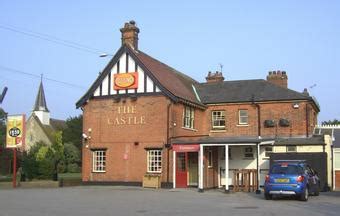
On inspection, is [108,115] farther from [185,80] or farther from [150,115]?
[185,80]

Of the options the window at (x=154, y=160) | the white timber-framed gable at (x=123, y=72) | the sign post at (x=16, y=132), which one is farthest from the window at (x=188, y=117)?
the sign post at (x=16, y=132)

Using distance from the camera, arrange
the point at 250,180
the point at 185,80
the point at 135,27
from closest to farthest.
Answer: the point at 250,180, the point at 135,27, the point at 185,80

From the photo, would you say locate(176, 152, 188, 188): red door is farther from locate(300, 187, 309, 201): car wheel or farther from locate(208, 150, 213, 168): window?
locate(300, 187, 309, 201): car wheel

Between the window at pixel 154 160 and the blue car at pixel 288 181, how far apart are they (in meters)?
11.0

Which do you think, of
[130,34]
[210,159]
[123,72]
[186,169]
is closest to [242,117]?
[210,159]

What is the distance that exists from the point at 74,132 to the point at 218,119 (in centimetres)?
4734

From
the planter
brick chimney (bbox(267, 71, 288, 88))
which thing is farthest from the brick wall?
brick chimney (bbox(267, 71, 288, 88))

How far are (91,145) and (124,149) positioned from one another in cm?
273

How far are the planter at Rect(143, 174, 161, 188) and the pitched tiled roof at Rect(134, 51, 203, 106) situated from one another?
556cm

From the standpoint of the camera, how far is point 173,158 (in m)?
32.7

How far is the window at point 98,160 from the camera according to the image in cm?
3534

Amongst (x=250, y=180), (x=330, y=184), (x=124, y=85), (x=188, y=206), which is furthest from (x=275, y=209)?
(x=124, y=85)

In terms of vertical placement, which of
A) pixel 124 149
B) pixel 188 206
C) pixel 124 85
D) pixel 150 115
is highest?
pixel 124 85

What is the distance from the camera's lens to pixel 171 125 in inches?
1328
